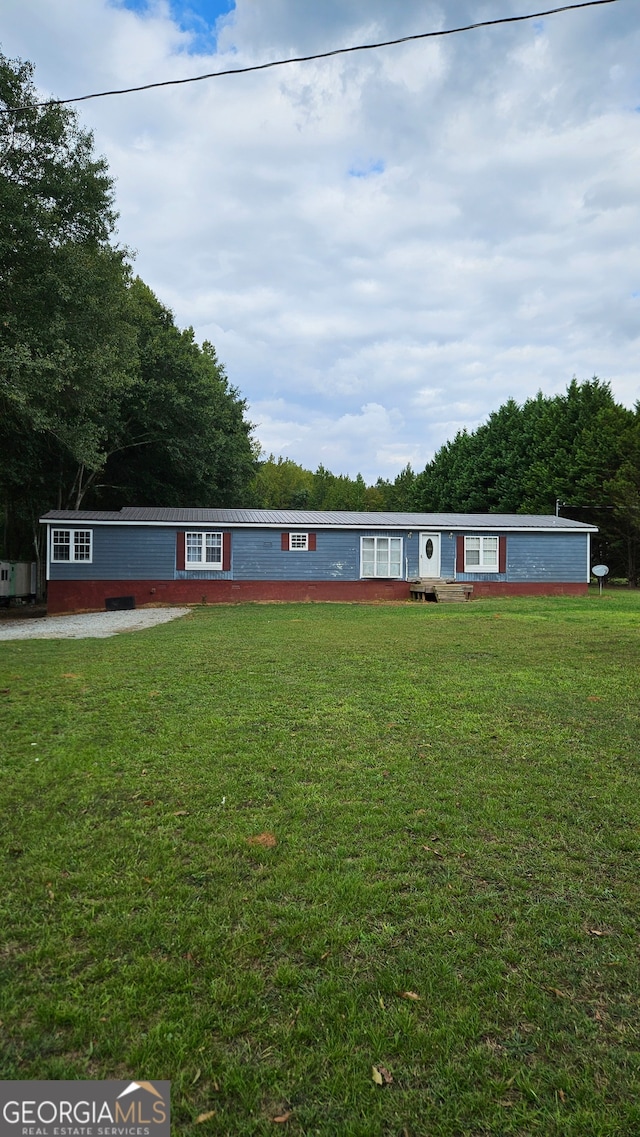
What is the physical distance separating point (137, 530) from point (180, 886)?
1976 centimetres

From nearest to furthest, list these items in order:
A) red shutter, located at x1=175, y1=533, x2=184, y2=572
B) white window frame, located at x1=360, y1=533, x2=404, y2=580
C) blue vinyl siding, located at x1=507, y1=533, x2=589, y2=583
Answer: red shutter, located at x1=175, y1=533, x2=184, y2=572 → white window frame, located at x1=360, y1=533, x2=404, y2=580 → blue vinyl siding, located at x1=507, y1=533, x2=589, y2=583

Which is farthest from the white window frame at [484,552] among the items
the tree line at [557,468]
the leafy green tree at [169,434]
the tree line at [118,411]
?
the leafy green tree at [169,434]

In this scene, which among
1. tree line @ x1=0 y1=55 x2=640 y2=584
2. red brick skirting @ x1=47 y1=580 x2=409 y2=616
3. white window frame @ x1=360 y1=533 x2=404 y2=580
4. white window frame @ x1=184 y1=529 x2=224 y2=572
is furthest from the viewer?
white window frame @ x1=360 y1=533 x2=404 y2=580

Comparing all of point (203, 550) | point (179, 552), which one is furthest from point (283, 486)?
point (179, 552)

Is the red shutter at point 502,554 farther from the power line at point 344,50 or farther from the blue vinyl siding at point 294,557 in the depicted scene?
the power line at point 344,50

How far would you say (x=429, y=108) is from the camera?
9695 mm

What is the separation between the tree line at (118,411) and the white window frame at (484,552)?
429 inches

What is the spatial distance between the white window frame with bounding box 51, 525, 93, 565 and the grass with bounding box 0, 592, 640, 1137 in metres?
16.0

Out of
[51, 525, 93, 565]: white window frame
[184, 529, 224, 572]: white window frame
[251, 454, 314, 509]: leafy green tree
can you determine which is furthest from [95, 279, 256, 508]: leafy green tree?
[251, 454, 314, 509]: leafy green tree

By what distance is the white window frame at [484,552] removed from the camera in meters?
23.8

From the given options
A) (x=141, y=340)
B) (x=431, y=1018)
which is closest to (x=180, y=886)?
(x=431, y=1018)

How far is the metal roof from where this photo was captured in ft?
69.9

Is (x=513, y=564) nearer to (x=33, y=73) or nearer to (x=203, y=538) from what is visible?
(x=203, y=538)

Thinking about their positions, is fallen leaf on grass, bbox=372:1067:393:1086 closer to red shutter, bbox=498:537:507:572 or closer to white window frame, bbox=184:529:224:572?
white window frame, bbox=184:529:224:572
